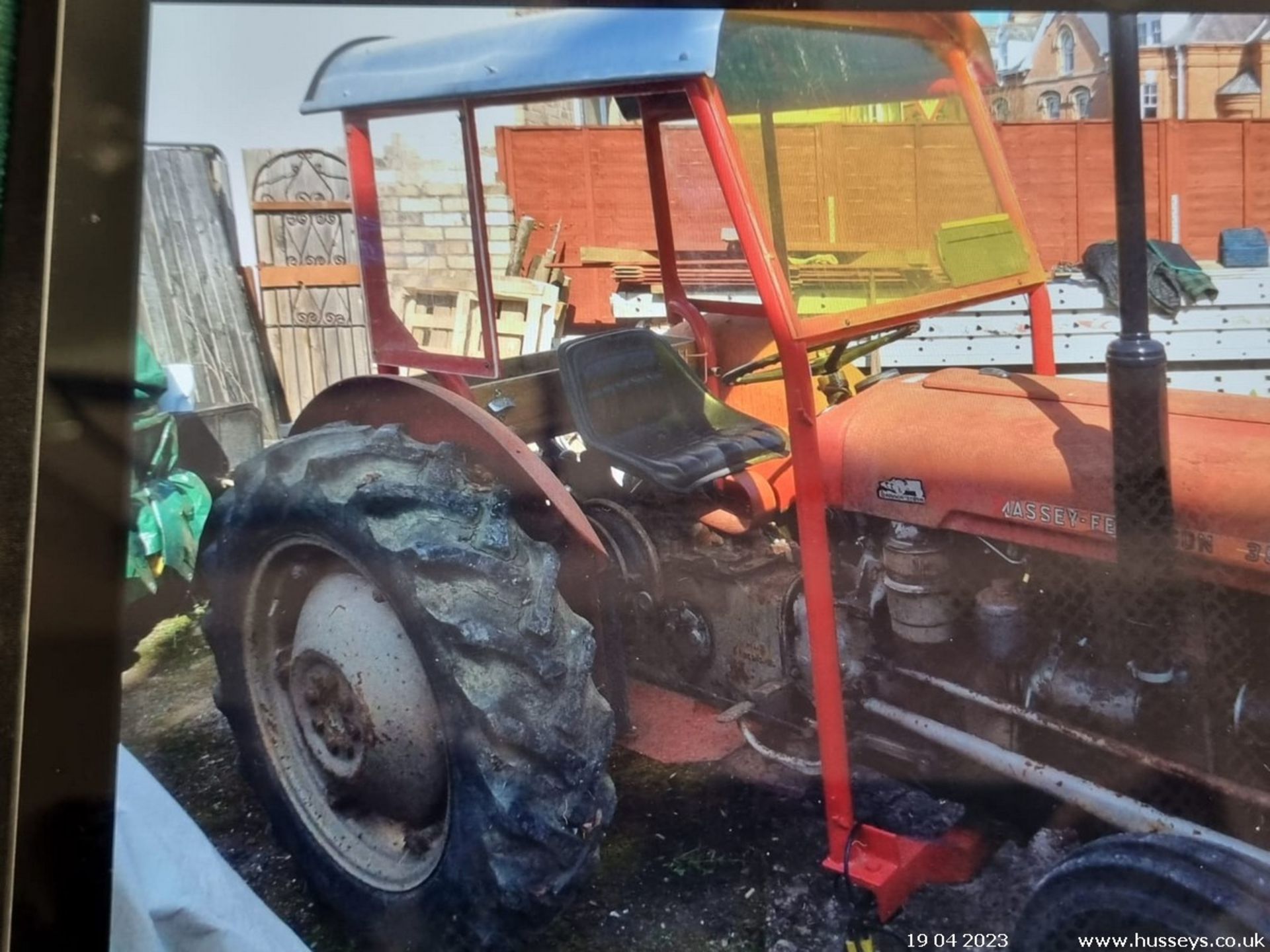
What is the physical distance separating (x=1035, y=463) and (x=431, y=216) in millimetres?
794

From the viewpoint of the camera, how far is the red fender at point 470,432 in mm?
1224

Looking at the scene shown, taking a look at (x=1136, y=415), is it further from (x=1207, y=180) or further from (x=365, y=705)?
(x=365, y=705)

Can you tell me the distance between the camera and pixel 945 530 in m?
1.38

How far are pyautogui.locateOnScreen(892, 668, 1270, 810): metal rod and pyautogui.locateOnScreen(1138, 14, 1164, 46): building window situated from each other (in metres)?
0.81

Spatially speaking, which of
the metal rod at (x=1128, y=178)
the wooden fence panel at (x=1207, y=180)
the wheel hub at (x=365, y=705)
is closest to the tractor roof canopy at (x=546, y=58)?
the metal rod at (x=1128, y=178)

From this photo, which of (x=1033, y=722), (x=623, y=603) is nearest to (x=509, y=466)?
(x=623, y=603)

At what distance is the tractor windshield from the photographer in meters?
1.27

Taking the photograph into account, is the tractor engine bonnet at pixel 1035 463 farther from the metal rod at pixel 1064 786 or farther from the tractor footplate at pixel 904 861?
the tractor footplate at pixel 904 861

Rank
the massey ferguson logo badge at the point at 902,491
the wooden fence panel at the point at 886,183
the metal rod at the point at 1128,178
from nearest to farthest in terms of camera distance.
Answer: the metal rod at the point at 1128,178 < the wooden fence panel at the point at 886,183 < the massey ferguson logo badge at the point at 902,491

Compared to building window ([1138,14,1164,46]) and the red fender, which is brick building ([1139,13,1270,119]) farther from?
the red fender

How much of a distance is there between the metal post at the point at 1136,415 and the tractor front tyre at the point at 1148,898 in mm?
206

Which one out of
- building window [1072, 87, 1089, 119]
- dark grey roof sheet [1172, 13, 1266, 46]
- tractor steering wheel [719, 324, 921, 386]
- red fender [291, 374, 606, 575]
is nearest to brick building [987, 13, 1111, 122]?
building window [1072, 87, 1089, 119]

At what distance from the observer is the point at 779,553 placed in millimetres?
→ 1458

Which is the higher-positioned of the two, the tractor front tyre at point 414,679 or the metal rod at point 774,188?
the metal rod at point 774,188
